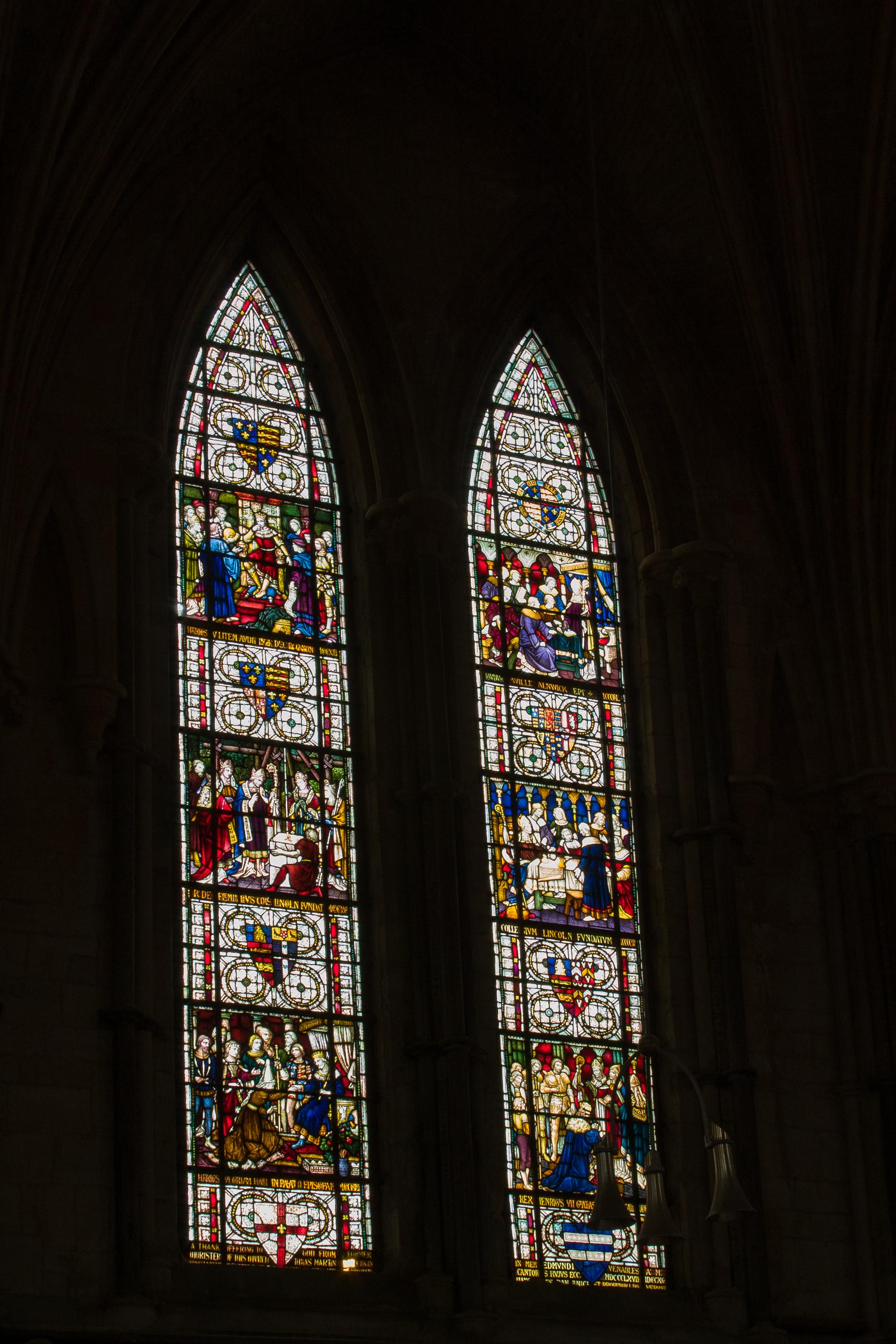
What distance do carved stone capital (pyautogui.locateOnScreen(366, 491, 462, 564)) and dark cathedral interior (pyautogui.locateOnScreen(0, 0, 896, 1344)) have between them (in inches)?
1.5

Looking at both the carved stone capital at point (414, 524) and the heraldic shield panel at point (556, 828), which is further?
the carved stone capital at point (414, 524)

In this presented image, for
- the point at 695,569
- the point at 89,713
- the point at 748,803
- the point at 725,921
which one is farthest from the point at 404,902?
the point at 695,569

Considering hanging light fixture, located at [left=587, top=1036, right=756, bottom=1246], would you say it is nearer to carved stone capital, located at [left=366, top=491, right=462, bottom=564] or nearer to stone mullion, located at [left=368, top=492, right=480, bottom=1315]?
stone mullion, located at [left=368, top=492, right=480, bottom=1315]

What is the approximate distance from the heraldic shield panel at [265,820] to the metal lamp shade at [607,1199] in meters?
2.49

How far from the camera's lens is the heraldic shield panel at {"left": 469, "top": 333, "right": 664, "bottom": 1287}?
16.2m

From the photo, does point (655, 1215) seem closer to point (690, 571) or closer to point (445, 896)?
point (445, 896)

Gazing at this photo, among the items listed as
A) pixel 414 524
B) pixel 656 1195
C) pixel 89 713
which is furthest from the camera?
pixel 414 524

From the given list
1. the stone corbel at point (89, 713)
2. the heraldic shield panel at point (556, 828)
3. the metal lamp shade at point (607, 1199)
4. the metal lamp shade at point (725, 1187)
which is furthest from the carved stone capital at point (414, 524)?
the metal lamp shade at point (607, 1199)

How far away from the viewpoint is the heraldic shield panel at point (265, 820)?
15383mm

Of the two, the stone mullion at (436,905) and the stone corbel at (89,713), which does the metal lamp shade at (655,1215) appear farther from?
the stone corbel at (89,713)

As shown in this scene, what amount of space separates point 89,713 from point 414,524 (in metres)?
2.93

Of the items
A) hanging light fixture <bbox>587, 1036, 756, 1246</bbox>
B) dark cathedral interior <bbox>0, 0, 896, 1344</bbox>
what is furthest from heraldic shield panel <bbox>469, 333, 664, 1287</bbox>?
hanging light fixture <bbox>587, 1036, 756, 1246</bbox>

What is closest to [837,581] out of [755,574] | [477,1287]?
[755,574]

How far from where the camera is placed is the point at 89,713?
51.1 feet
